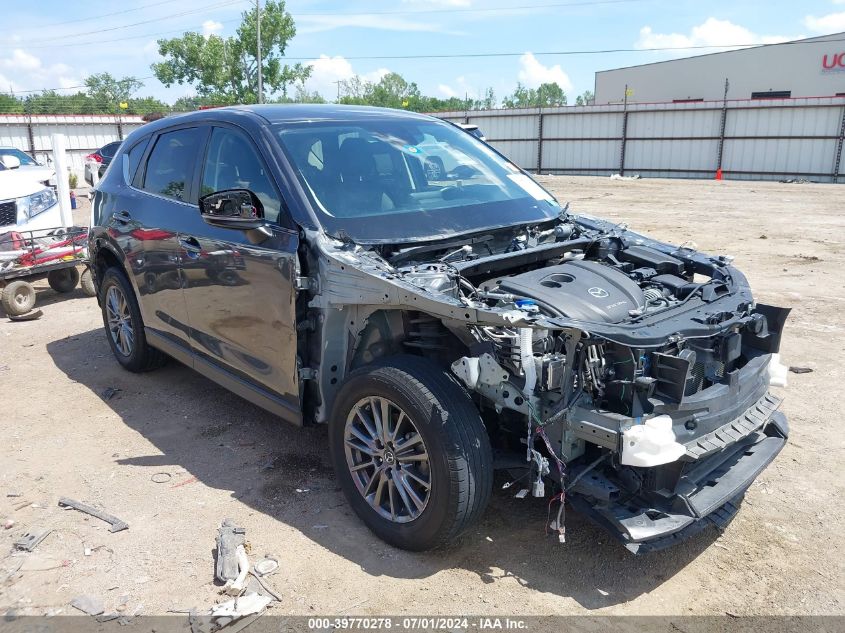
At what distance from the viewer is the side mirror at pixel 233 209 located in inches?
140

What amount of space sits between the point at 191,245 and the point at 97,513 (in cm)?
166

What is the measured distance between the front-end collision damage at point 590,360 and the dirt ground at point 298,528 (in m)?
0.33

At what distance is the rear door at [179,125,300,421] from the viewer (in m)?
3.57

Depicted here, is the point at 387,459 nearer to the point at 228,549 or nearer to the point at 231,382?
the point at 228,549

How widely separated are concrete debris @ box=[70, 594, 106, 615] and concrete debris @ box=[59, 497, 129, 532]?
1.79 ft

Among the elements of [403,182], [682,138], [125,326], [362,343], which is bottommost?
[125,326]

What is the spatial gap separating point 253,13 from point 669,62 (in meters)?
30.3

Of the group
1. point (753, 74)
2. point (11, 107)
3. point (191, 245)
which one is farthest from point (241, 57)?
point (191, 245)

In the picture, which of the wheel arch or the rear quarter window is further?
the rear quarter window

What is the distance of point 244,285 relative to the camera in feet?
12.6

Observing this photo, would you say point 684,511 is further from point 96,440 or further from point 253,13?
point 253,13

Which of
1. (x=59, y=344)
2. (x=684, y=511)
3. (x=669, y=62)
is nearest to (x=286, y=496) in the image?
(x=684, y=511)

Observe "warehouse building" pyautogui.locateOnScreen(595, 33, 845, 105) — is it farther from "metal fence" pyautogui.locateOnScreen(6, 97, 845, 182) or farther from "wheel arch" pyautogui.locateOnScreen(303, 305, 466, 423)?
"wheel arch" pyautogui.locateOnScreen(303, 305, 466, 423)

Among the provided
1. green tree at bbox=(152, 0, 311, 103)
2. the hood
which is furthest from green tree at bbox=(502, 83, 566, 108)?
the hood
